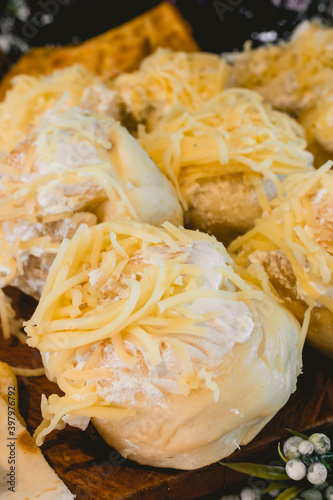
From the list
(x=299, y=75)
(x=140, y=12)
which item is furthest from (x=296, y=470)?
(x=140, y=12)

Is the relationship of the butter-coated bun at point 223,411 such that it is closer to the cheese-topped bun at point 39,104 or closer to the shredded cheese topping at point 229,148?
the shredded cheese topping at point 229,148

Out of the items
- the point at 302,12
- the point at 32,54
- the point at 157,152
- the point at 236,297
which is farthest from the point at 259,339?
the point at 302,12

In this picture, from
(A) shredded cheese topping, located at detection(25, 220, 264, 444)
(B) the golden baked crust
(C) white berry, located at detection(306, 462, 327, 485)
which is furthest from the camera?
(B) the golden baked crust

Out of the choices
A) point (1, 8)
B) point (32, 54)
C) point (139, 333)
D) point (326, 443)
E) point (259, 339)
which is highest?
point (1, 8)

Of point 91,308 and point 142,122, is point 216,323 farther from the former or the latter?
point 142,122

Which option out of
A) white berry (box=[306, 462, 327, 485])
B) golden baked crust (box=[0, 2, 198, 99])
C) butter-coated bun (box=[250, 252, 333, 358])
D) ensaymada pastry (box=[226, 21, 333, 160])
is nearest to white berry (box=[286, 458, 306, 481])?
white berry (box=[306, 462, 327, 485])

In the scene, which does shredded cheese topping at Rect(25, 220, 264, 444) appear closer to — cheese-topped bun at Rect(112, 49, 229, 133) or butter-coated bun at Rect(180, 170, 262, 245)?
butter-coated bun at Rect(180, 170, 262, 245)

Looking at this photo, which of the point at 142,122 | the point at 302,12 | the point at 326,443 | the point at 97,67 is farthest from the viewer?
the point at 302,12
